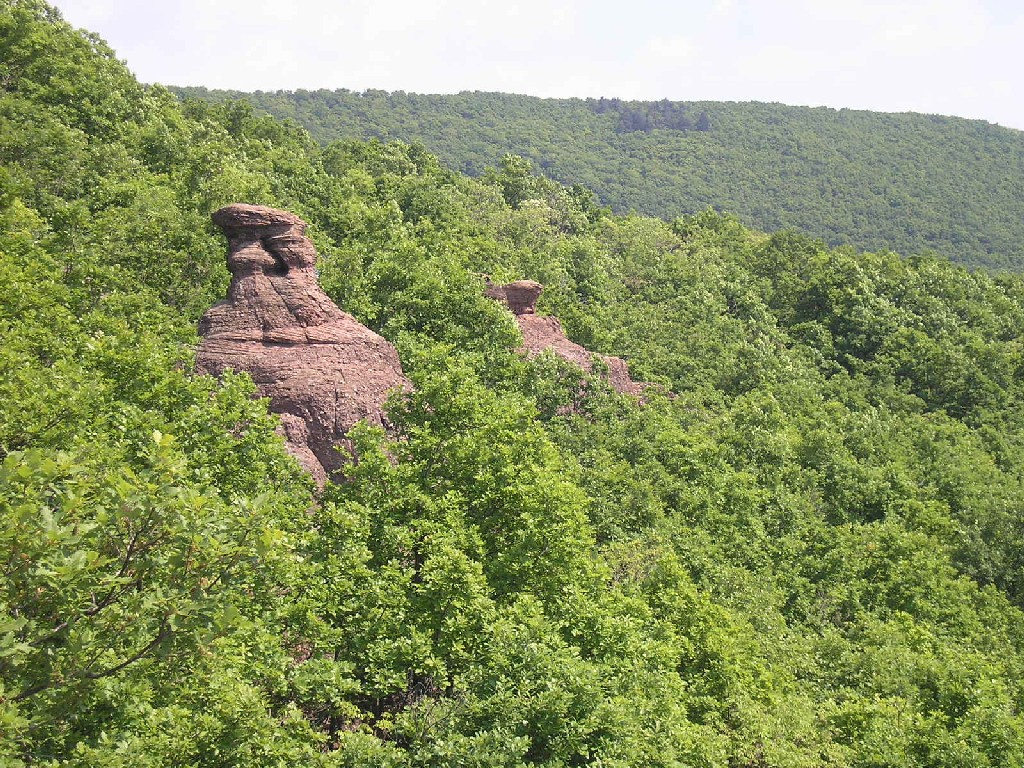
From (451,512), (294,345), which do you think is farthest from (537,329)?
(451,512)

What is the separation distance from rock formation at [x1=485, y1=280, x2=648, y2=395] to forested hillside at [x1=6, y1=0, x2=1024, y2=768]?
1774 mm

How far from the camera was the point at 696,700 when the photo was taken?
24094mm

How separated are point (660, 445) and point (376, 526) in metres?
23.3

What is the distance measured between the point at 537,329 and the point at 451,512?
90.1 ft

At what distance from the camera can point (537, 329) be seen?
49719 millimetres

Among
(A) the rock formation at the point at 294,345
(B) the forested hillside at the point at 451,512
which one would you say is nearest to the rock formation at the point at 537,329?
(B) the forested hillside at the point at 451,512

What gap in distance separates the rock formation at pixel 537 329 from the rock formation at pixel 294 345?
15660 mm

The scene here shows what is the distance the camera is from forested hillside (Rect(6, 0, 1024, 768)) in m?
11.8

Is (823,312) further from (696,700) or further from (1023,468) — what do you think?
(696,700)

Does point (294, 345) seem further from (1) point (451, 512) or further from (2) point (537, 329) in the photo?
(2) point (537, 329)

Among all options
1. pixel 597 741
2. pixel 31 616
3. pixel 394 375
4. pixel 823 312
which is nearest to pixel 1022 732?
pixel 597 741

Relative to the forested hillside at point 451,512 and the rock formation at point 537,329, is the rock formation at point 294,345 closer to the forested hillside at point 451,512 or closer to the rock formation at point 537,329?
the forested hillside at point 451,512

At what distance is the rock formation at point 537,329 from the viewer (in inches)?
1916

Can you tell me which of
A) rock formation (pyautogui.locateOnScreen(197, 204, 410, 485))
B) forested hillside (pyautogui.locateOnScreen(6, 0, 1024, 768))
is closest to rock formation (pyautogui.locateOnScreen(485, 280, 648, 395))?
forested hillside (pyautogui.locateOnScreen(6, 0, 1024, 768))
